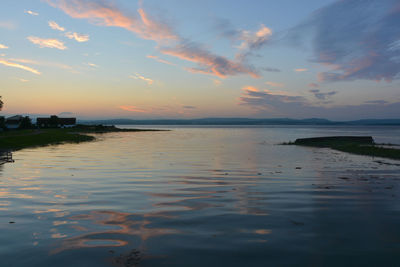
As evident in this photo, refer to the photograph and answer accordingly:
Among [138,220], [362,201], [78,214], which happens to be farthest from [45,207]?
[362,201]

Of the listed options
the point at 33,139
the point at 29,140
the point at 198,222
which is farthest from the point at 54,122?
the point at 198,222

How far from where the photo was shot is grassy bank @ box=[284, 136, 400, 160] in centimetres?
3840

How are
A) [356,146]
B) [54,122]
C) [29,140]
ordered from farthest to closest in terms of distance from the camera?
[54,122], [29,140], [356,146]

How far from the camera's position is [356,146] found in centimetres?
5025

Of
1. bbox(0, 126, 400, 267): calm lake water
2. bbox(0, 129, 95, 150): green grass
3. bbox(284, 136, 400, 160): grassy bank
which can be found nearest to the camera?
bbox(0, 126, 400, 267): calm lake water

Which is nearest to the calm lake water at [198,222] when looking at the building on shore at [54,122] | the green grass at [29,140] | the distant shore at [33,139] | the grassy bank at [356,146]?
the grassy bank at [356,146]

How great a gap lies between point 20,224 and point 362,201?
15.6 m

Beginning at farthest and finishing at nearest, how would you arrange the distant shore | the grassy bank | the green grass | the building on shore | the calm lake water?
the building on shore, the distant shore, the green grass, the grassy bank, the calm lake water

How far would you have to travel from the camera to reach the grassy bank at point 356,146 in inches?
1512

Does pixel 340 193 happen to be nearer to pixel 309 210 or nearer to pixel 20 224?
pixel 309 210

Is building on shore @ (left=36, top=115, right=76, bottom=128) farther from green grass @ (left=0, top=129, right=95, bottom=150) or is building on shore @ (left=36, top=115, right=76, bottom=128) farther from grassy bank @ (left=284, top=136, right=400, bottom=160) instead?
grassy bank @ (left=284, top=136, right=400, bottom=160)

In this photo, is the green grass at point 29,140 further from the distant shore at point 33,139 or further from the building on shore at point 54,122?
the building on shore at point 54,122

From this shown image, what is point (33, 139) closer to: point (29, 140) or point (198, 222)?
point (29, 140)

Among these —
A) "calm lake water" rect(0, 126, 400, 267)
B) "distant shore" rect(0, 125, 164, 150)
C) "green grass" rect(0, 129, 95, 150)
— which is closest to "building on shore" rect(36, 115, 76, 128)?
"distant shore" rect(0, 125, 164, 150)
